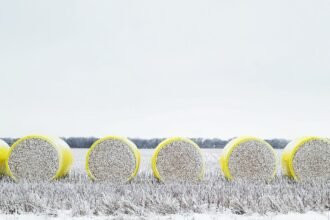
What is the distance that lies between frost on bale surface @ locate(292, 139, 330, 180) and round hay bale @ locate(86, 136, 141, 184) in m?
2.85

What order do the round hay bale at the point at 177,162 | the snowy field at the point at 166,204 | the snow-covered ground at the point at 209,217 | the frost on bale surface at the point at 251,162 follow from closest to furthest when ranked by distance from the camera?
the snow-covered ground at the point at 209,217, the snowy field at the point at 166,204, the round hay bale at the point at 177,162, the frost on bale surface at the point at 251,162

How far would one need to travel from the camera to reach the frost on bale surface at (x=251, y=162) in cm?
848

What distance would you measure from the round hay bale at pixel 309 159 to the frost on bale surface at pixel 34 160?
165 inches

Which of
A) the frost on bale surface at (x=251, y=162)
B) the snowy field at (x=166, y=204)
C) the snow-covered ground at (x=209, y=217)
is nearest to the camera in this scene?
the snow-covered ground at (x=209, y=217)

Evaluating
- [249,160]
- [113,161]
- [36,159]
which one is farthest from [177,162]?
[36,159]

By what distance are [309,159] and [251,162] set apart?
103cm

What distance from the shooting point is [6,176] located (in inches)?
353

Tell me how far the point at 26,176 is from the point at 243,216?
4.59m

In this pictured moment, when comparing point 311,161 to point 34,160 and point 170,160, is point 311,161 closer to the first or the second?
point 170,160

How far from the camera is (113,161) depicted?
27.7ft

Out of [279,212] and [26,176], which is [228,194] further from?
[26,176]

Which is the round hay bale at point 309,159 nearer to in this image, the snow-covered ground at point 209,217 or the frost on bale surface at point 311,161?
the frost on bale surface at point 311,161

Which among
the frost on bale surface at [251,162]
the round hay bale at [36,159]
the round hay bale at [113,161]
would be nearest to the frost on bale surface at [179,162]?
the round hay bale at [113,161]

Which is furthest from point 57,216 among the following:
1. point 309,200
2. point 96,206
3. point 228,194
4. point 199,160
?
point 199,160
